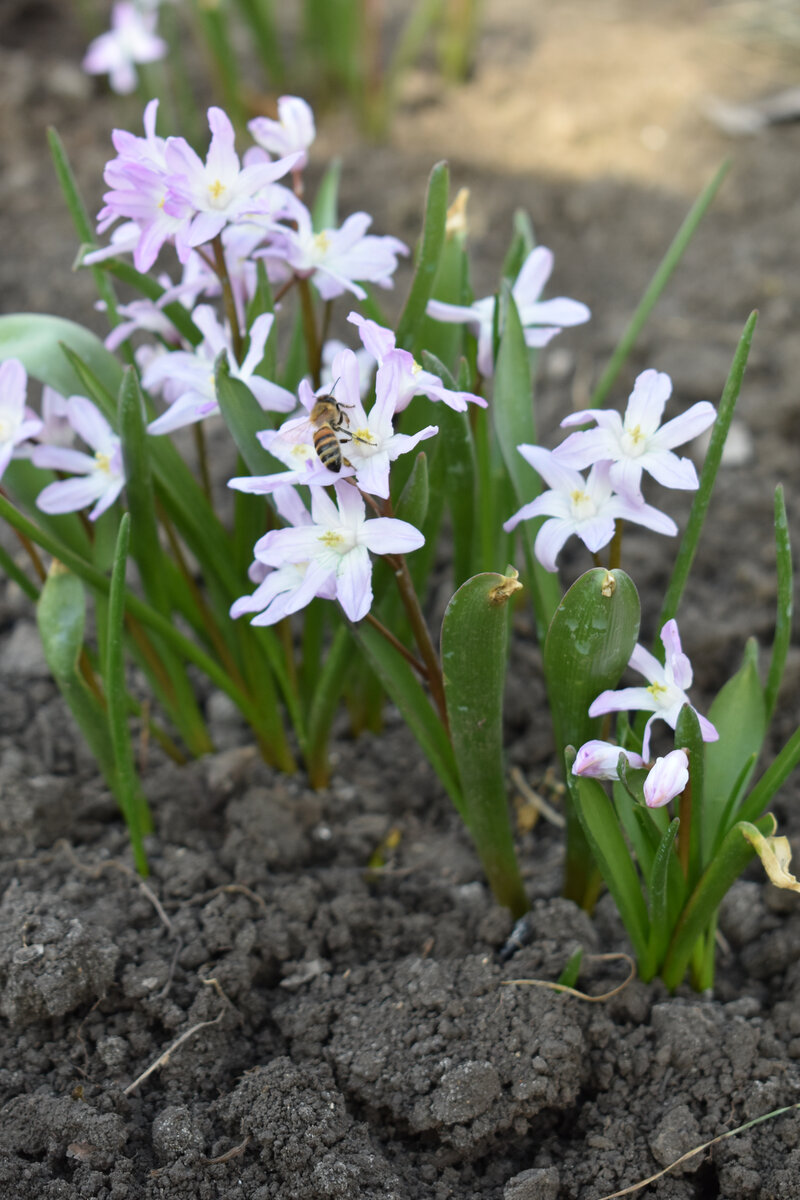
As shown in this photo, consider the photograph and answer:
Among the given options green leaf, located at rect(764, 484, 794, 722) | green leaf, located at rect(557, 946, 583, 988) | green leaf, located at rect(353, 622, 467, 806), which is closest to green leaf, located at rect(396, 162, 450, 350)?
green leaf, located at rect(353, 622, 467, 806)

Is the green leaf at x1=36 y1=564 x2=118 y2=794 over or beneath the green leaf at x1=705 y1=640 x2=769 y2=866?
over

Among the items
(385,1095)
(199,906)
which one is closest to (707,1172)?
(385,1095)

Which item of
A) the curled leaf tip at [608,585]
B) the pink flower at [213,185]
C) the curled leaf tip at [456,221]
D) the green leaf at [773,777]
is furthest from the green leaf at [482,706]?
the curled leaf tip at [456,221]

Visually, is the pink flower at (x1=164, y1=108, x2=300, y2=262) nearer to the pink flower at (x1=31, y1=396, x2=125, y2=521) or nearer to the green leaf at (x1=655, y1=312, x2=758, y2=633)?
the pink flower at (x1=31, y1=396, x2=125, y2=521)

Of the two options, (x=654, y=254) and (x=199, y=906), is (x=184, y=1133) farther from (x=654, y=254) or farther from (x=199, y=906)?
(x=654, y=254)

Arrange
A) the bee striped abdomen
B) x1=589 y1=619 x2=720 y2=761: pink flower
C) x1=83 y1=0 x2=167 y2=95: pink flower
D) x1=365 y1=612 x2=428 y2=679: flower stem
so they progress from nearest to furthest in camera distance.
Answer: the bee striped abdomen
x1=589 y1=619 x2=720 y2=761: pink flower
x1=365 y1=612 x2=428 y2=679: flower stem
x1=83 y1=0 x2=167 y2=95: pink flower
